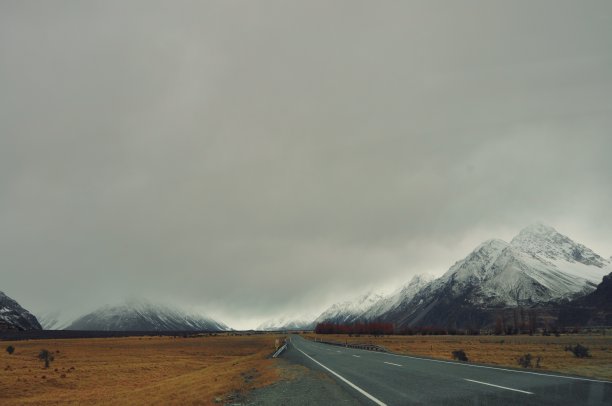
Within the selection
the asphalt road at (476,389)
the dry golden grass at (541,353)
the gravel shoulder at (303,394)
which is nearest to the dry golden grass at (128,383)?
the gravel shoulder at (303,394)

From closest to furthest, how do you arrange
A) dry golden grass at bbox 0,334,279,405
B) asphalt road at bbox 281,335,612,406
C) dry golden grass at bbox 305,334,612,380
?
asphalt road at bbox 281,335,612,406 < dry golden grass at bbox 0,334,279,405 < dry golden grass at bbox 305,334,612,380

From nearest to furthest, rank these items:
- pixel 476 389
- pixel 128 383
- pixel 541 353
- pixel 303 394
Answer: pixel 476 389
pixel 303 394
pixel 128 383
pixel 541 353

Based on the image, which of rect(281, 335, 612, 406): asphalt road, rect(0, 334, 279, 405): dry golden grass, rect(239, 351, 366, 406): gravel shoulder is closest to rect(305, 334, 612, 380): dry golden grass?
rect(281, 335, 612, 406): asphalt road

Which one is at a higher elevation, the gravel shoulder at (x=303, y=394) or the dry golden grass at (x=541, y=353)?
the gravel shoulder at (x=303, y=394)

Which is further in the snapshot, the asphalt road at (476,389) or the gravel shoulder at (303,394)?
the gravel shoulder at (303,394)

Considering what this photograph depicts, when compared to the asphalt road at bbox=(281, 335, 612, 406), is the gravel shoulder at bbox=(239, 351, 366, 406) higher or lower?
lower

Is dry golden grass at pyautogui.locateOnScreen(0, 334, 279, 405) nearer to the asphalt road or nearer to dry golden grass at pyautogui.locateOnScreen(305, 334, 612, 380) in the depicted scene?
the asphalt road

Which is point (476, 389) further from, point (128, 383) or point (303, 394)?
point (128, 383)

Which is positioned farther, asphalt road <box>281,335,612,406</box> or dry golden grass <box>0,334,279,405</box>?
dry golden grass <box>0,334,279,405</box>

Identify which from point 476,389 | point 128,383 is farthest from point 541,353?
point 128,383

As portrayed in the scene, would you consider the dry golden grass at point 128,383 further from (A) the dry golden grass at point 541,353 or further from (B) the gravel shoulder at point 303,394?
(A) the dry golden grass at point 541,353

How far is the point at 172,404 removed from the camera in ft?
54.7

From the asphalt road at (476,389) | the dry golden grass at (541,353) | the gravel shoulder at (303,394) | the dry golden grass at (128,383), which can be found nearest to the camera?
the asphalt road at (476,389)

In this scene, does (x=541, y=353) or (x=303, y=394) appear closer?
(x=303, y=394)
